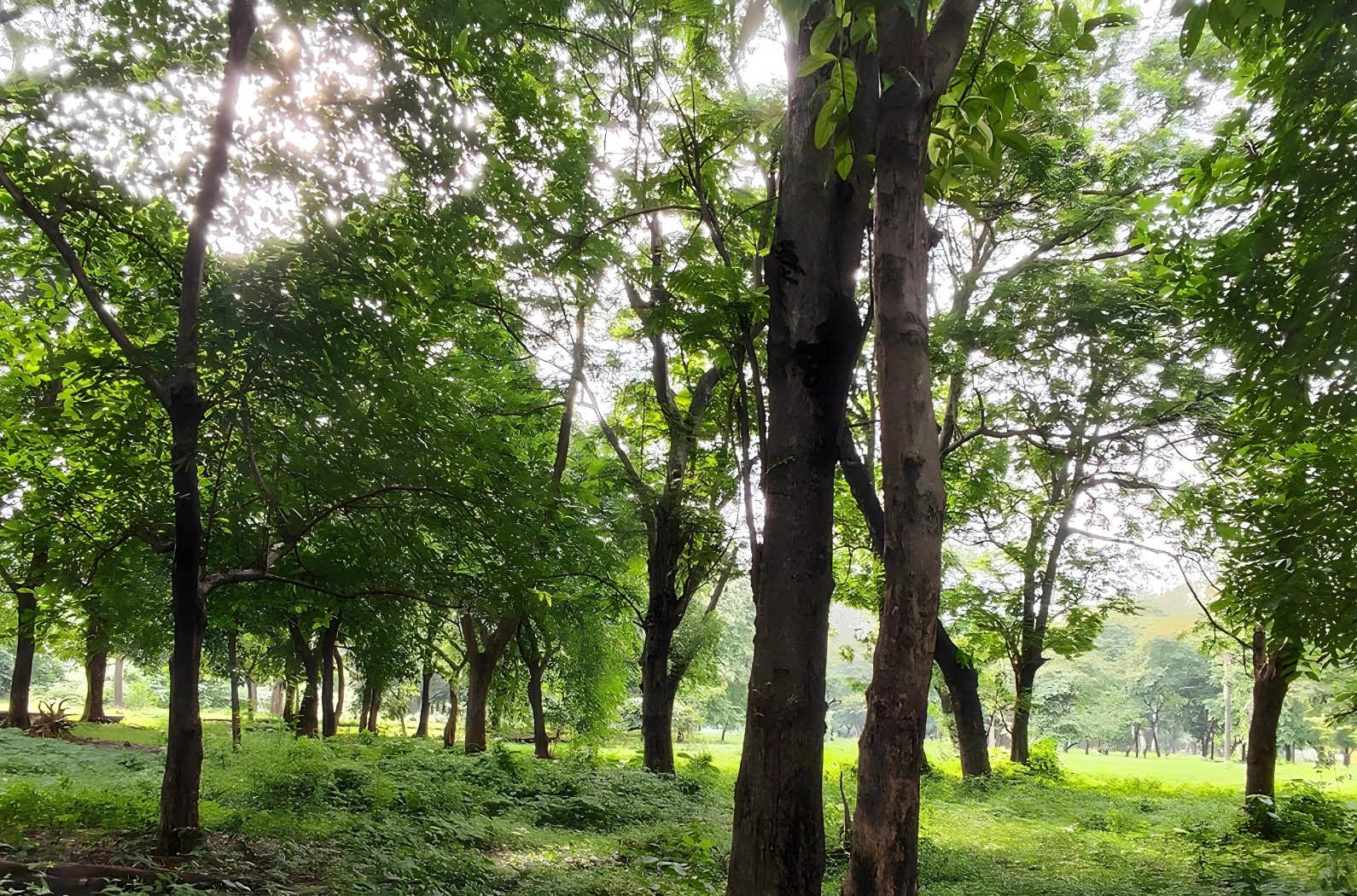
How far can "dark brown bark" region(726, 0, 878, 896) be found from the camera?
3.91m

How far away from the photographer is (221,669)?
20641 mm

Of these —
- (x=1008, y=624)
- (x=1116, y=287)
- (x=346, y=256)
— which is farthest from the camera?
(x=1008, y=624)

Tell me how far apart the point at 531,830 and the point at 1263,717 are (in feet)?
31.9

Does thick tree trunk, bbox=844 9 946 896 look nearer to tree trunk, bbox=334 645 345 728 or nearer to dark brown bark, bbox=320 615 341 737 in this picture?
dark brown bark, bbox=320 615 341 737

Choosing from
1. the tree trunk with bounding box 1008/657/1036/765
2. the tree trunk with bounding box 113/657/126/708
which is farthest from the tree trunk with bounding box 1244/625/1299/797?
the tree trunk with bounding box 113/657/126/708

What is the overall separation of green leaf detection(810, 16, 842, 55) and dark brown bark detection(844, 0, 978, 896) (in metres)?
1.22

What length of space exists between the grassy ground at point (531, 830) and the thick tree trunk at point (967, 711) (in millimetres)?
1552

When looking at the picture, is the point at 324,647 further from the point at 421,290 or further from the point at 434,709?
the point at 434,709

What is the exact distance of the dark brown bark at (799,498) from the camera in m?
3.91

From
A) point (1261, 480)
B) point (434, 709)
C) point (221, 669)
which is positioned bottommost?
point (434, 709)

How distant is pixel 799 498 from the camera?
415cm

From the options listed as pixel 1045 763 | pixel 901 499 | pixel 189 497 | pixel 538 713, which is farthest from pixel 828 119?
pixel 1045 763

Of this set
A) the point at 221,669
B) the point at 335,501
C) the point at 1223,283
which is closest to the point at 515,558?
the point at 335,501

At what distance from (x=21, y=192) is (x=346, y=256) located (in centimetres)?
213
